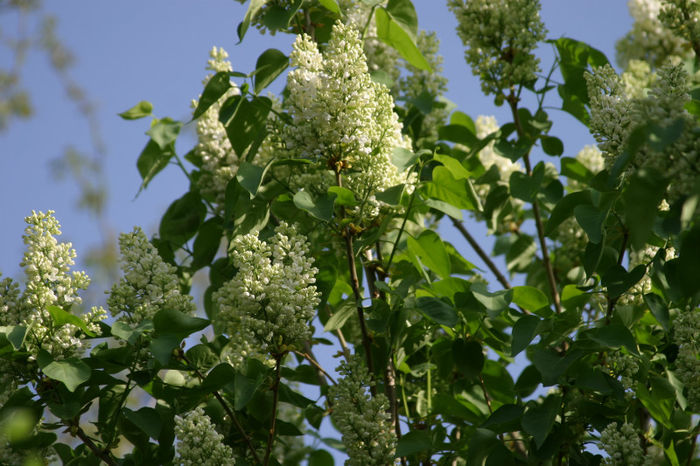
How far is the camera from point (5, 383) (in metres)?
2.01

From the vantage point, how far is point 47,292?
202 cm

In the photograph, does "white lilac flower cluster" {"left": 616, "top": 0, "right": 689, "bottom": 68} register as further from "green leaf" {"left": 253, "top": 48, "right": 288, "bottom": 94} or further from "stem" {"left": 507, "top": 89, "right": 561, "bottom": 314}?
"green leaf" {"left": 253, "top": 48, "right": 288, "bottom": 94}

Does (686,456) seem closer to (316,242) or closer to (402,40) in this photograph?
(316,242)

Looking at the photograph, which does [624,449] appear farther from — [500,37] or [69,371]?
[500,37]

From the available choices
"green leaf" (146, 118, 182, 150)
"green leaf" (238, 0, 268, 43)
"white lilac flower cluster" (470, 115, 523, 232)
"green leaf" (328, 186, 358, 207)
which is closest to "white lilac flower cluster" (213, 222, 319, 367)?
"green leaf" (328, 186, 358, 207)

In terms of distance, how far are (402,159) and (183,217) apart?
108cm

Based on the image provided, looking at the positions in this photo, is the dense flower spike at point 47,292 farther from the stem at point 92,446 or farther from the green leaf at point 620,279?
the green leaf at point 620,279

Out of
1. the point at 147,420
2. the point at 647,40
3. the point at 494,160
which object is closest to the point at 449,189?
the point at 147,420

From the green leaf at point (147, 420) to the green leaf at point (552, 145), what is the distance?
1.75 m

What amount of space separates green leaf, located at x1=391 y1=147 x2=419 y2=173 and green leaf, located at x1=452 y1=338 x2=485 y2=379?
514 mm

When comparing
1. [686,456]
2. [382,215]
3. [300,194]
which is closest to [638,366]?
[686,456]

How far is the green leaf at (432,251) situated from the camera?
224 cm

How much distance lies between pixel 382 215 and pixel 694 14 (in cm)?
164

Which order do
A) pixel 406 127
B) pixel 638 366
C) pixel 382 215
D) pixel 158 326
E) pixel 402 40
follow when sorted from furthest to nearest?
1. pixel 406 127
2. pixel 402 40
3. pixel 382 215
4. pixel 638 366
5. pixel 158 326
